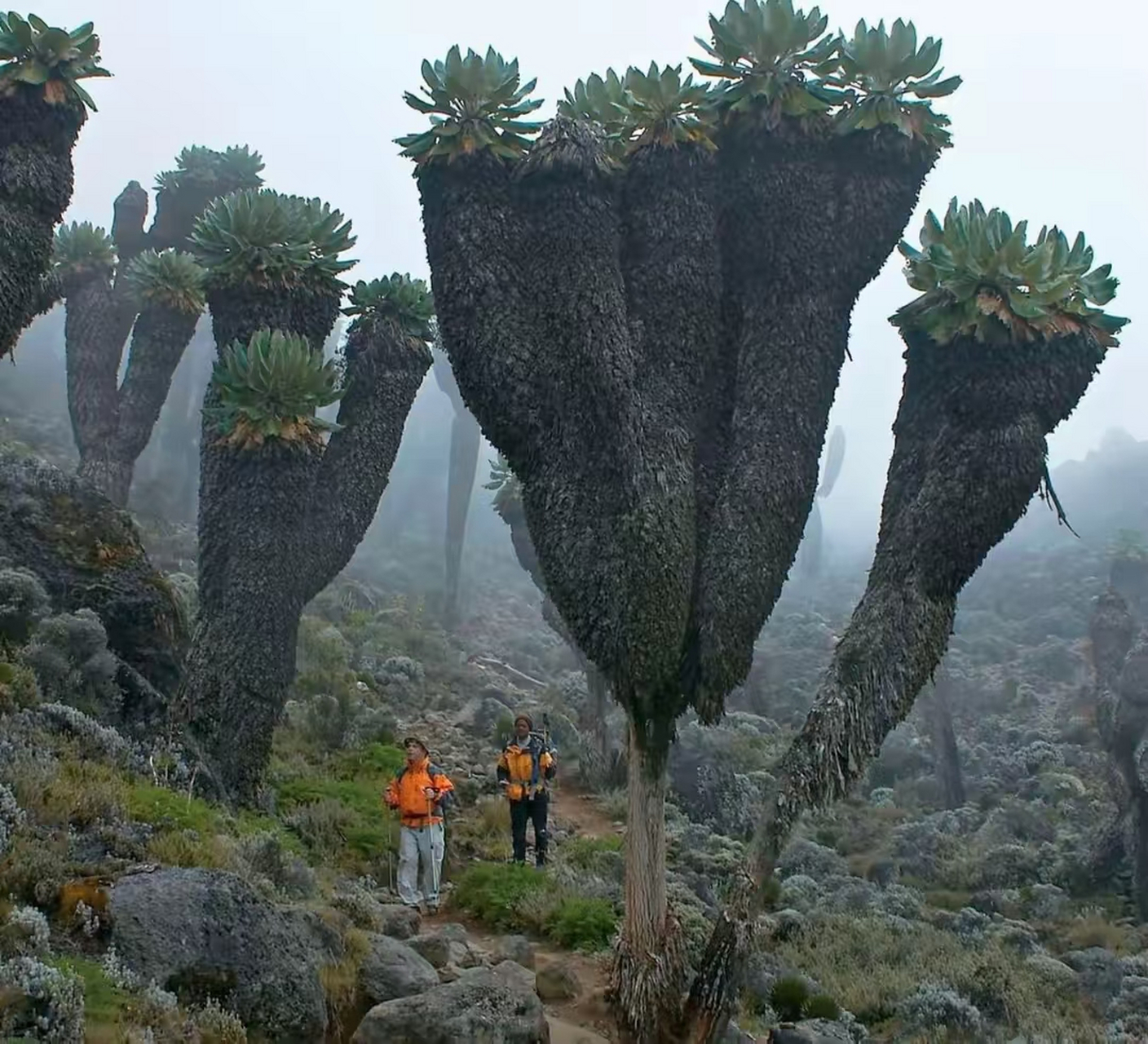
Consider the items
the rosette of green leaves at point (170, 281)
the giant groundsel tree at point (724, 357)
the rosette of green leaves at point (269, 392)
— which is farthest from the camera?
the rosette of green leaves at point (170, 281)

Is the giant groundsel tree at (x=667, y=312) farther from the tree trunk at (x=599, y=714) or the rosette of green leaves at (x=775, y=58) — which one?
the tree trunk at (x=599, y=714)

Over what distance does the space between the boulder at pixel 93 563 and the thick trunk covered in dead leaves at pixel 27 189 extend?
3.70m

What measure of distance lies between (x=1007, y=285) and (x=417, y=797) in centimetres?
688

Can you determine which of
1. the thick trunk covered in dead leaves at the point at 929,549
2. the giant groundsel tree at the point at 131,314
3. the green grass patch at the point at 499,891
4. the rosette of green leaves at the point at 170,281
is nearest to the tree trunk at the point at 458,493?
the giant groundsel tree at the point at 131,314

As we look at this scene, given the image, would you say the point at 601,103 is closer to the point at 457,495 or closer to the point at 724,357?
the point at 724,357

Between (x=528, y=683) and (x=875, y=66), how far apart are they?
23.5 meters

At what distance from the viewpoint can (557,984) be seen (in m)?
8.10

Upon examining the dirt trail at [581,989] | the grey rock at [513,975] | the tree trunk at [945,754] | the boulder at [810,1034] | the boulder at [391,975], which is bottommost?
the dirt trail at [581,989]

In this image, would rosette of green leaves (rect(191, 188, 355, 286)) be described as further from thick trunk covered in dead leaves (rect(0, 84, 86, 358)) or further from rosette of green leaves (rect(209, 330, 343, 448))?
thick trunk covered in dead leaves (rect(0, 84, 86, 358))

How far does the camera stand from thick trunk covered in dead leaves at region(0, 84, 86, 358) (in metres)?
9.28

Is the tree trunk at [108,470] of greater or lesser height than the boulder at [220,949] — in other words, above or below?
above

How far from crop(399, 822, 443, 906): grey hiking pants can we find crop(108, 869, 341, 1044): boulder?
12.9 ft

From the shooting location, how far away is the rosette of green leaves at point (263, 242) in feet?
38.3

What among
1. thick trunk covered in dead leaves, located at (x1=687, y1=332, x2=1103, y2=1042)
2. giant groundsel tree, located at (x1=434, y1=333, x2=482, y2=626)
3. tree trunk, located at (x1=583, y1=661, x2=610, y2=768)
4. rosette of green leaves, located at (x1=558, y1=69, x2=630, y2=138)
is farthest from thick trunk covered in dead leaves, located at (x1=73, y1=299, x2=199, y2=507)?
giant groundsel tree, located at (x1=434, y1=333, x2=482, y2=626)
